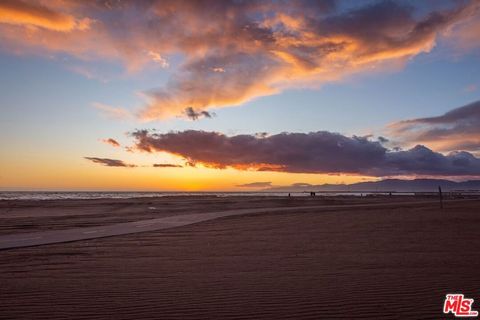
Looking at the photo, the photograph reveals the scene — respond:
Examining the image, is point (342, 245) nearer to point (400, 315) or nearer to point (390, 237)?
point (390, 237)

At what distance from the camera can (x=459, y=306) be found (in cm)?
629

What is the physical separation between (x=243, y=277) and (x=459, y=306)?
14.3 feet

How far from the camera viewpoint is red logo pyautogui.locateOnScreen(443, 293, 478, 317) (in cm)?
601

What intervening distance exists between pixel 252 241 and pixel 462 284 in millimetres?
7891

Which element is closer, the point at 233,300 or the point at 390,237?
the point at 233,300

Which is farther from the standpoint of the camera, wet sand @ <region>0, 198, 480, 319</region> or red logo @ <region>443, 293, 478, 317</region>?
wet sand @ <region>0, 198, 480, 319</region>

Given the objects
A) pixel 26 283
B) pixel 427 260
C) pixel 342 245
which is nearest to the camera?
pixel 26 283

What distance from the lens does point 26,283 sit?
8.29 metres

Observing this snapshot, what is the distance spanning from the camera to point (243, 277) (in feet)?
28.0

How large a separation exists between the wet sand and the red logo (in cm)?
16

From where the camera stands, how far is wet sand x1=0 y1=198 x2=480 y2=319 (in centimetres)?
637

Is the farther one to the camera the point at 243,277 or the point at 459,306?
the point at 243,277

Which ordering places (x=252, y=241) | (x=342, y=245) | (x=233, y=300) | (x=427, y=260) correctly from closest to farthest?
(x=233, y=300) < (x=427, y=260) < (x=342, y=245) < (x=252, y=241)

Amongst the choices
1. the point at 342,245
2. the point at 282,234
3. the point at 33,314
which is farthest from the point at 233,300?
the point at 282,234
